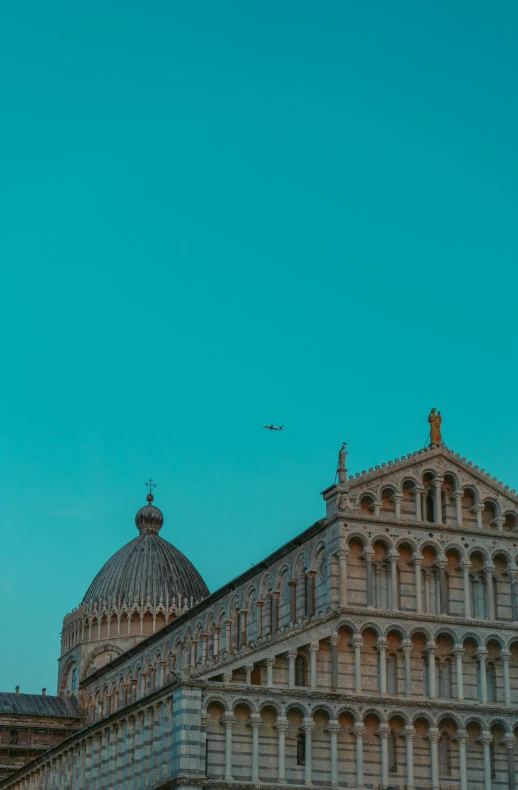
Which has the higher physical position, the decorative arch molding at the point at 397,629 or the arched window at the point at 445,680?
the decorative arch molding at the point at 397,629

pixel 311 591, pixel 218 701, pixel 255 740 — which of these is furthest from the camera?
pixel 311 591

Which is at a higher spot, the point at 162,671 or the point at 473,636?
the point at 162,671

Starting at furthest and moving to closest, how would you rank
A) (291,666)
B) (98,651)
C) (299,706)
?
(98,651)
(291,666)
(299,706)

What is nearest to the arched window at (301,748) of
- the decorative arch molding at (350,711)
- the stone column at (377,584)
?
the decorative arch molding at (350,711)

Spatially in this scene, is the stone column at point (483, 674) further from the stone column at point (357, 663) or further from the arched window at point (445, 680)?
the stone column at point (357, 663)

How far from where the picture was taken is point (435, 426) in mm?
51875

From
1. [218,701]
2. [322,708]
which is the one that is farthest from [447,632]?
[218,701]

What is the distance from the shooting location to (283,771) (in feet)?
146

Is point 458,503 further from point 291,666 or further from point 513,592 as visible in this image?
point 291,666

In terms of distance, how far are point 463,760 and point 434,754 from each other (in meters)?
1.08

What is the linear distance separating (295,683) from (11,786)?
87.3 ft

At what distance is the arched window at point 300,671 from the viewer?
46938mm

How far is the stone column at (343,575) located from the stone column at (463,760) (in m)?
6.02

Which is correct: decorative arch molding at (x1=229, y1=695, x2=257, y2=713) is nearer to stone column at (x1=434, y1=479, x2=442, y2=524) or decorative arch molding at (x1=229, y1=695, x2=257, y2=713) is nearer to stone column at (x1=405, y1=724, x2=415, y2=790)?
stone column at (x1=405, y1=724, x2=415, y2=790)
